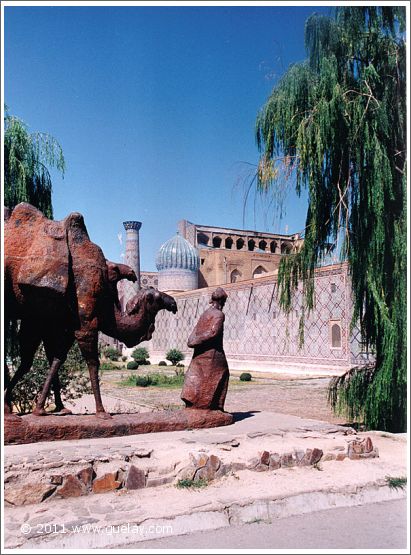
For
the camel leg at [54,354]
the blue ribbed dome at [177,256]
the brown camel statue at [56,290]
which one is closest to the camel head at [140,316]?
the brown camel statue at [56,290]

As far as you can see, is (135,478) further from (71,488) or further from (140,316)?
(140,316)

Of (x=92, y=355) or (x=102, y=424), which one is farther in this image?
(x=92, y=355)

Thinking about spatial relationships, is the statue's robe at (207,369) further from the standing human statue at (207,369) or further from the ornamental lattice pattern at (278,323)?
the ornamental lattice pattern at (278,323)

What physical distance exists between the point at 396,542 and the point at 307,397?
1129 centimetres

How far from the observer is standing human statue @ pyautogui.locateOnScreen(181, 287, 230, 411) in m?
6.81

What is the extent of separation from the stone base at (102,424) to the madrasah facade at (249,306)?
1.96 m

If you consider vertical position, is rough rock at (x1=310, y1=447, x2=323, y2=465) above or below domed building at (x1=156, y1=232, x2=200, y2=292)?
below

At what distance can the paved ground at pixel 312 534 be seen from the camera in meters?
4.29

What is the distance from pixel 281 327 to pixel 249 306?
299 centimetres

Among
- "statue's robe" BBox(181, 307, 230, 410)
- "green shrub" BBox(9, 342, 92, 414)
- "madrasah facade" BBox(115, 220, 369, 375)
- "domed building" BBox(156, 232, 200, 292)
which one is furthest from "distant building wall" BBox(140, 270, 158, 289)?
"statue's robe" BBox(181, 307, 230, 410)

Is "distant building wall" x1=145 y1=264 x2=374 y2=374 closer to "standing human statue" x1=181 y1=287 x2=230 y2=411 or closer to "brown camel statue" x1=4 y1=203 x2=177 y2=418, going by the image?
"standing human statue" x1=181 y1=287 x2=230 y2=411

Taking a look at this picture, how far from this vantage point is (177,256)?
4428cm

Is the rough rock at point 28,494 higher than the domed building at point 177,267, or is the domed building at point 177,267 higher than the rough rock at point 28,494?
the domed building at point 177,267

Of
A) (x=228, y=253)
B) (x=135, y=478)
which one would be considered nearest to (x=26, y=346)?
(x=135, y=478)
